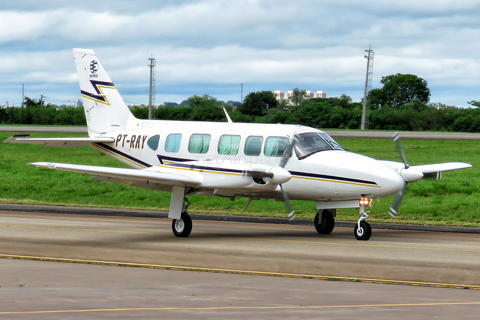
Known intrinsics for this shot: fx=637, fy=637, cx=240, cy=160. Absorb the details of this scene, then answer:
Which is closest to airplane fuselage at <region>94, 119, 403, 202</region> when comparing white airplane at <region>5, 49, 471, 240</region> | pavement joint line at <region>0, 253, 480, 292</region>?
white airplane at <region>5, 49, 471, 240</region>

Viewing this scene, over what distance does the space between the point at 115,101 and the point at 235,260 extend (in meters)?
9.77

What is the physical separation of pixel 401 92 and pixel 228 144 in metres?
73.3

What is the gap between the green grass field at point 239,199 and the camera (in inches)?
953

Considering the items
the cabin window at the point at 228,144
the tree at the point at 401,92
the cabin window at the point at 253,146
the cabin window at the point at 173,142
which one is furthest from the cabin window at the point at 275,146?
the tree at the point at 401,92

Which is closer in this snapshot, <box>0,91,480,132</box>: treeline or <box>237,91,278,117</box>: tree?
<box>0,91,480,132</box>: treeline

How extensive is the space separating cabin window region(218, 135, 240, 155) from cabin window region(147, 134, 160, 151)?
236cm

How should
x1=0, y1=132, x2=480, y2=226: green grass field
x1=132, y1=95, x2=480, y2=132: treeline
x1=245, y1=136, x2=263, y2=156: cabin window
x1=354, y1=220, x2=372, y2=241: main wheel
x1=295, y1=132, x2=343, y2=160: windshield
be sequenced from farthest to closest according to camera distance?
x1=132, y1=95, x2=480, y2=132: treeline
x1=0, y1=132, x2=480, y2=226: green grass field
x1=245, y1=136, x2=263, y2=156: cabin window
x1=295, y1=132, x2=343, y2=160: windshield
x1=354, y1=220, x2=372, y2=241: main wheel

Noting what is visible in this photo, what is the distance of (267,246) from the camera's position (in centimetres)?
1550

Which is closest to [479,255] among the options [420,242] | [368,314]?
[420,242]

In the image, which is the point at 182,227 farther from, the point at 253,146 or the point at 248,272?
the point at 248,272

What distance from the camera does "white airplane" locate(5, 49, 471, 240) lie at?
15953 mm

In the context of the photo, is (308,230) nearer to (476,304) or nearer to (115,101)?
(115,101)

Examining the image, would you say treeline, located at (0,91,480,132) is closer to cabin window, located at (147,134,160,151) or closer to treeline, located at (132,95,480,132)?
treeline, located at (132,95,480,132)

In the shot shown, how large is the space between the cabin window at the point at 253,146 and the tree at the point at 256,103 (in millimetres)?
59960
